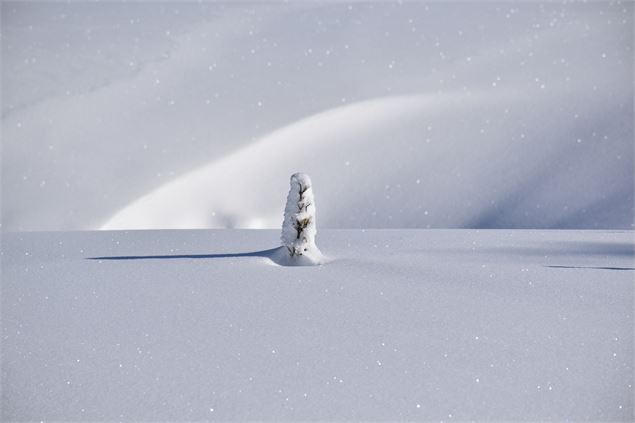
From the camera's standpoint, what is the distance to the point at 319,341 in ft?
30.8

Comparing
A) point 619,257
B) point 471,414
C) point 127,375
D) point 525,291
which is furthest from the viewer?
point 619,257

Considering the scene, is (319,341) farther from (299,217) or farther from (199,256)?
(199,256)

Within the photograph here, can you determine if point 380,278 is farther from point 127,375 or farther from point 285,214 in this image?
point 127,375

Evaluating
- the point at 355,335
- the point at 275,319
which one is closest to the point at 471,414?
the point at 355,335

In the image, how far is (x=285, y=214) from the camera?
62.1 feet

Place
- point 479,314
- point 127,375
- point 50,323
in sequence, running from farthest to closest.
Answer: point 479,314 → point 50,323 → point 127,375

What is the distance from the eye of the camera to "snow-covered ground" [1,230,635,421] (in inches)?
269

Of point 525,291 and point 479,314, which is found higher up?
point 525,291

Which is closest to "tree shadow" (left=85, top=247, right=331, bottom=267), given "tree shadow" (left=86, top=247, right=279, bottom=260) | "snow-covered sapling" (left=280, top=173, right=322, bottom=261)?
"tree shadow" (left=86, top=247, right=279, bottom=260)

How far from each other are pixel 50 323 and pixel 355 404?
6.11 metres

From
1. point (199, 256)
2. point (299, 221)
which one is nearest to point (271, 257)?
point (299, 221)

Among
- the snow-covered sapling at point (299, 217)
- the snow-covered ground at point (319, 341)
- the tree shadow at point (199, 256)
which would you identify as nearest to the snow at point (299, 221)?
the snow-covered sapling at point (299, 217)

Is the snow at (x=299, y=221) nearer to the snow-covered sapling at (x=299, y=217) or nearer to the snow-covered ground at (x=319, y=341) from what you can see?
the snow-covered sapling at (x=299, y=217)

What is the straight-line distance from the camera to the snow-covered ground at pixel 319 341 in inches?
269
